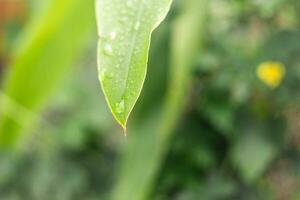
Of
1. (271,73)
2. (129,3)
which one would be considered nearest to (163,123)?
(271,73)

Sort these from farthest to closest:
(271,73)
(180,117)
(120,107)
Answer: (180,117), (271,73), (120,107)

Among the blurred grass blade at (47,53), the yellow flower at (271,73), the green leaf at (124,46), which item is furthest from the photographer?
the blurred grass blade at (47,53)

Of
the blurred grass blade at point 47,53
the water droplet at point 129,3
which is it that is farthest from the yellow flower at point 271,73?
the water droplet at point 129,3

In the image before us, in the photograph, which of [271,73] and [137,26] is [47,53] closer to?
[271,73]

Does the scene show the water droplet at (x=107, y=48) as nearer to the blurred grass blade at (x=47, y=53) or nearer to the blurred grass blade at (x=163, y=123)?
the blurred grass blade at (x=163, y=123)

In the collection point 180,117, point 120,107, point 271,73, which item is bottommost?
point 180,117

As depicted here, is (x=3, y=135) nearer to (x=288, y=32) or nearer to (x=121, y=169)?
(x=121, y=169)
